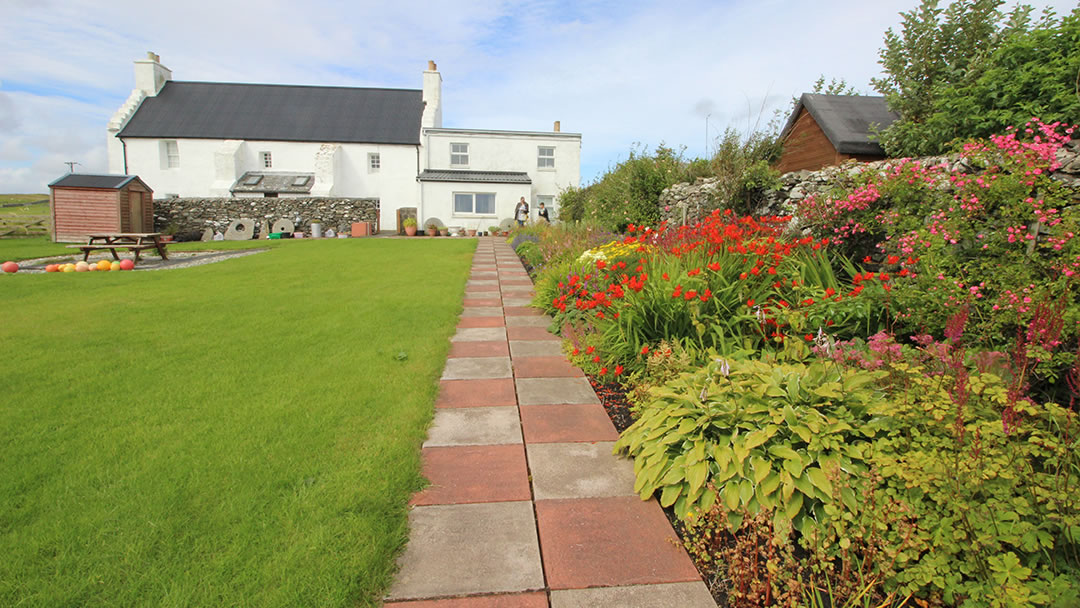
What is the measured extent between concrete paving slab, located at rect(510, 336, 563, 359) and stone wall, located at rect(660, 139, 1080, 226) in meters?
2.85

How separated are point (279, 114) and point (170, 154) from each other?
5552 millimetres

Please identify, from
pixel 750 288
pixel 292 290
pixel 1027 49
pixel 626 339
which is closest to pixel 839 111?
pixel 1027 49

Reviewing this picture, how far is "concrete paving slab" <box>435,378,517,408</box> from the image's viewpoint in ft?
11.9

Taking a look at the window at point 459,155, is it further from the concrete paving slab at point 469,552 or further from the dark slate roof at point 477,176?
the concrete paving slab at point 469,552

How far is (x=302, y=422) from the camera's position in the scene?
3.20 meters

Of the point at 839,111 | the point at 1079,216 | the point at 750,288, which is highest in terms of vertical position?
the point at 839,111

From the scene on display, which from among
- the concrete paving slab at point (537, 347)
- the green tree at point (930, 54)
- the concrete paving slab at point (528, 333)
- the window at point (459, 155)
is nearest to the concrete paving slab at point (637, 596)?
the concrete paving slab at point (537, 347)

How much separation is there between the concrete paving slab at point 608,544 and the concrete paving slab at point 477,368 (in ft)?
6.05

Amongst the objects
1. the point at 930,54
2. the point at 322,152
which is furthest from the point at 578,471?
the point at 322,152

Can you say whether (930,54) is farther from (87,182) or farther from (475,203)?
(87,182)

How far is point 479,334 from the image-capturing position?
5.49 metres

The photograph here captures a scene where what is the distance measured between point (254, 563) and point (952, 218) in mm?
4095

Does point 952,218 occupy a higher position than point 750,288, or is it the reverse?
point 952,218

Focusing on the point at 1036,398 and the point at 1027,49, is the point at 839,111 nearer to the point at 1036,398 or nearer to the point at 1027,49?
the point at 1027,49
